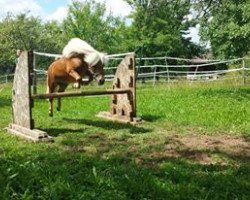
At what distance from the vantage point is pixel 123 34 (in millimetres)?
58094

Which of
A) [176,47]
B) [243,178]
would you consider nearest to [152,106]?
[243,178]

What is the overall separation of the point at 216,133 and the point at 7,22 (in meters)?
63.5

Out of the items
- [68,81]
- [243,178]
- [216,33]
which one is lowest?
[243,178]

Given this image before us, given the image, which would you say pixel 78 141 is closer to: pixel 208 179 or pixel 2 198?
pixel 208 179

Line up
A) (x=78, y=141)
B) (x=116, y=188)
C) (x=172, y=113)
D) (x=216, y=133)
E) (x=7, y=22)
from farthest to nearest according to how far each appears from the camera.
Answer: (x=7, y=22)
(x=172, y=113)
(x=216, y=133)
(x=78, y=141)
(x=116, y=188)

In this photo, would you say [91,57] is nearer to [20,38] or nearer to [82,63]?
[82,63]

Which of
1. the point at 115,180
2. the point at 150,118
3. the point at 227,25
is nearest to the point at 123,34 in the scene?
the point at 227,25

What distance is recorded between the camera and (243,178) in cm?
698

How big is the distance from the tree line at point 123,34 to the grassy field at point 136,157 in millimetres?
15208

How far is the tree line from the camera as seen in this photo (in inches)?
1542

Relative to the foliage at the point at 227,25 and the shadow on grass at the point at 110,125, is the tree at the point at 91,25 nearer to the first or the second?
the foliage at the point at 227,25

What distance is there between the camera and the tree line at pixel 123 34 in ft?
128

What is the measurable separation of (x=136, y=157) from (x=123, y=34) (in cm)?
5028

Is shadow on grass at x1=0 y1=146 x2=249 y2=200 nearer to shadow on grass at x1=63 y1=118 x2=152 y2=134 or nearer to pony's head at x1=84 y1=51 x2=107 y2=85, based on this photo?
shadow on grass at x1=63 y1=118 x2=152 y2=134
